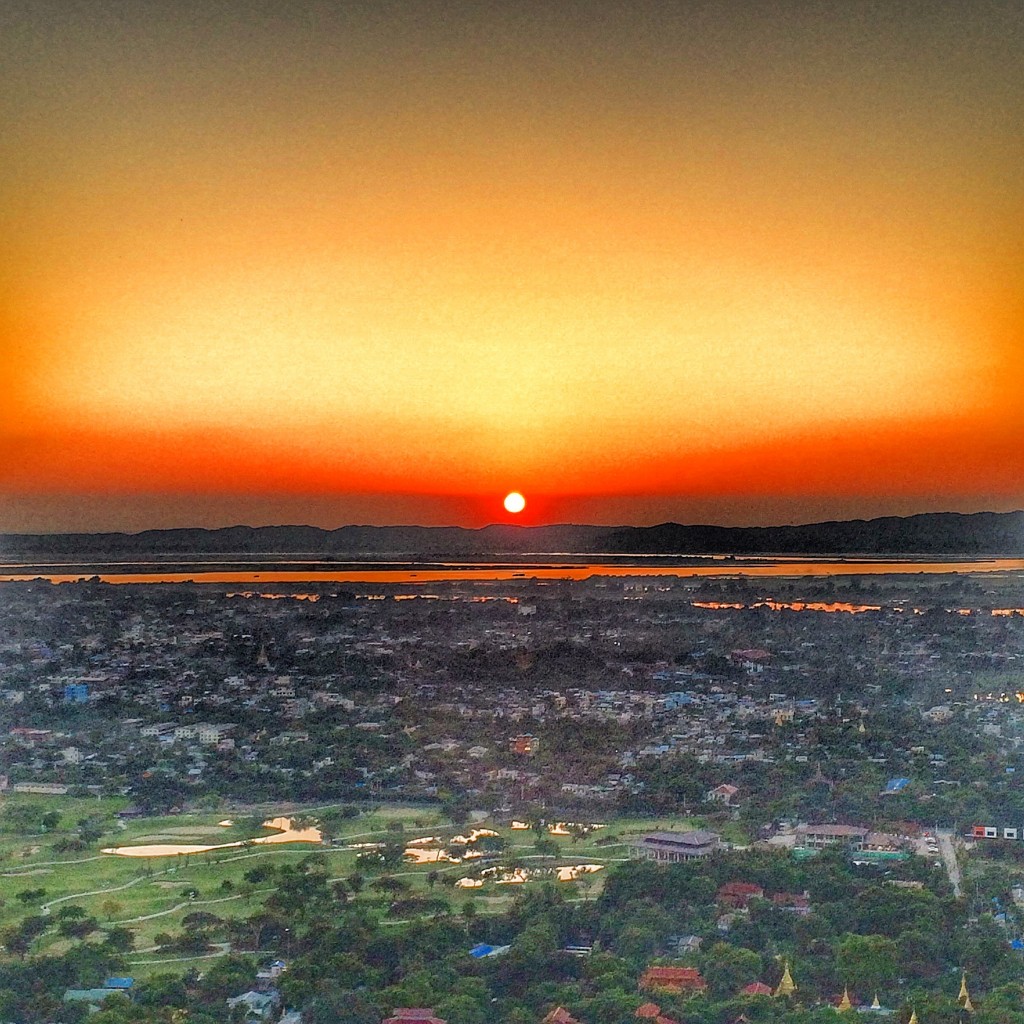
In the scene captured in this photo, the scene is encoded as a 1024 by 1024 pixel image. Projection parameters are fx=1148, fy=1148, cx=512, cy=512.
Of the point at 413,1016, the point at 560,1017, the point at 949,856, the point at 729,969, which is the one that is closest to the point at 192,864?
the point at 413,1016

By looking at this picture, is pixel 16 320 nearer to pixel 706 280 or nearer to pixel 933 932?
pixel 706 280

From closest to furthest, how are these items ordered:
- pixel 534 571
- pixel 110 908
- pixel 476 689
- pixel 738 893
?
pixel 110 908 → pixel 738 893 → pixel 476 689 → pixel 534 571

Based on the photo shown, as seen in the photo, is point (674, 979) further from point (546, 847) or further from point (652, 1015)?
point (546, 847)

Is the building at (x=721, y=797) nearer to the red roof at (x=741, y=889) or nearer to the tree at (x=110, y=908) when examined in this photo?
the red roof at (x=741, y=889)

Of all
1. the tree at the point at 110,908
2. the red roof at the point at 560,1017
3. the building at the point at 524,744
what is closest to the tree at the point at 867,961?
the red roof at the point at 560,1017

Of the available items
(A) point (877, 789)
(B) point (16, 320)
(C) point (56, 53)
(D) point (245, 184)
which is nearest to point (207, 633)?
(B) point (16, 320)

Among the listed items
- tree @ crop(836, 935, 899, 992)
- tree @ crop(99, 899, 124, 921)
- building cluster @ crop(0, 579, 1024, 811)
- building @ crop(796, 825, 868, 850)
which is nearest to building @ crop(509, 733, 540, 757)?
building cluster @ crop(0, 579, 1024, 811)

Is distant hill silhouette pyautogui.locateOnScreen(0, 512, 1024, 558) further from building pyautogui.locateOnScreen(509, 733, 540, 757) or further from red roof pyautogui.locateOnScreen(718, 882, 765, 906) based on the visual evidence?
red roof pyautogui.locateOnScreen(718, 882, 765, 906)
